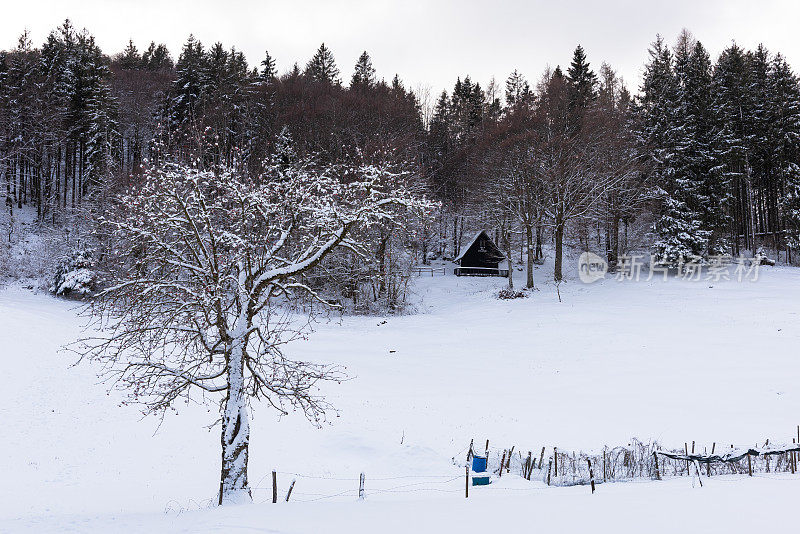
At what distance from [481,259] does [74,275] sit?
32579 millimetres

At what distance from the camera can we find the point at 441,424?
635 inches

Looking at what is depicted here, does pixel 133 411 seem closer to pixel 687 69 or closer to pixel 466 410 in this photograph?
pixel 466 410

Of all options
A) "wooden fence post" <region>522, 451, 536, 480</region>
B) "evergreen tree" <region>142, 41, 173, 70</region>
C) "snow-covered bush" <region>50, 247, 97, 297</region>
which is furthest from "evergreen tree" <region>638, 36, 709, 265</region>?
"evergreen tree" <region>142, 41, 173, 70</region>

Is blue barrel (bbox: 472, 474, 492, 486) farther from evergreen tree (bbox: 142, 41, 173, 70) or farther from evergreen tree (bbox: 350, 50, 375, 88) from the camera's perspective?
evergreen tree (bbox: 142, 41, 173, 70)

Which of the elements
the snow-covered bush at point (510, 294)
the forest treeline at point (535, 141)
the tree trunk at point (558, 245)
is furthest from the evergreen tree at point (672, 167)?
the snow-covered bush at point (510, 294)

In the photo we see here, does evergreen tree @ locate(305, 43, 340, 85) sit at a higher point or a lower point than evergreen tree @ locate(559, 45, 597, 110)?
higher

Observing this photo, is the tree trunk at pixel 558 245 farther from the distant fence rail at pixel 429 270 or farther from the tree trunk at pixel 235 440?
the tree trunk at pixel 235 440

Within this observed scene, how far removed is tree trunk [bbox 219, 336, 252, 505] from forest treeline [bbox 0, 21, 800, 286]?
21.5m

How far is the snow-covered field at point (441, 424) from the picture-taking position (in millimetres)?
7770

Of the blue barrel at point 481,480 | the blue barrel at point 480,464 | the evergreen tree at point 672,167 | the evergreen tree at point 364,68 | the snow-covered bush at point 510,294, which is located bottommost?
the blue barrel at point 481,480

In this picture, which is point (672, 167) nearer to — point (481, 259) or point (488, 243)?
point (488, 243)

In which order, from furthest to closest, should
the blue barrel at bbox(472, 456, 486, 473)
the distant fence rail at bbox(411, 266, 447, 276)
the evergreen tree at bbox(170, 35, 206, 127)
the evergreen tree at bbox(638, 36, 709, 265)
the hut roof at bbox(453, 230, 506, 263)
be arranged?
the evergreen tree at bbox(170, 35, 206, 127) < the distant fence rail at bbox(411, 266, 447, 276) < the hut roof at bbox(453, 230, 506, 263) < the evergreen tree at bbox(638, 36, 709, 265) < the blue barrel at bbox(472, 456, 486, 473)

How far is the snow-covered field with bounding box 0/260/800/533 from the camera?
7.77 meters

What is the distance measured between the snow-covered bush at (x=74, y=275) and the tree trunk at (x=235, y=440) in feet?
90.8
